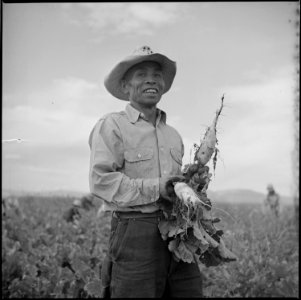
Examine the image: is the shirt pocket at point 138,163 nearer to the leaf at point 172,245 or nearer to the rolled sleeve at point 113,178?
the rolled sleeve at point 113,178

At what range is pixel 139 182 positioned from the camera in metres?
1.95

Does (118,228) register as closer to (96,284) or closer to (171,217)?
(171,217)

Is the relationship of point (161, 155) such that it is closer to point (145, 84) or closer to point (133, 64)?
point (145, 84)

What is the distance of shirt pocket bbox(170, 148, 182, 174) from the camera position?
2123 mm

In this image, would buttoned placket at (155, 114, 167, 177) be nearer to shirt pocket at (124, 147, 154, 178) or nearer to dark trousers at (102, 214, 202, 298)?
shirt pocket at (124, 147, 154, 178)

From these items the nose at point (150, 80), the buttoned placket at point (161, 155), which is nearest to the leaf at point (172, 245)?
the buttoned placket at point (161, 155)

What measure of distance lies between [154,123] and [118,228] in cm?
47

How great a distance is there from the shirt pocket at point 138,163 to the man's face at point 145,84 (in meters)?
0.21

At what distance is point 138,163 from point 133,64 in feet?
1.38

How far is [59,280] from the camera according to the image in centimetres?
403

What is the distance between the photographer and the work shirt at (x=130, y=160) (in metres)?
1.95

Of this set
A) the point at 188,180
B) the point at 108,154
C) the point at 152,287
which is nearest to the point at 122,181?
the point at 108,154

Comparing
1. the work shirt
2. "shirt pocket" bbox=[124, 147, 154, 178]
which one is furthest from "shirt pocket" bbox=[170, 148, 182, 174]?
"shirt pocket" bbox=[124, 147, 154, 178]

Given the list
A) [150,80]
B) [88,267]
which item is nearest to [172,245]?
[150,80]
